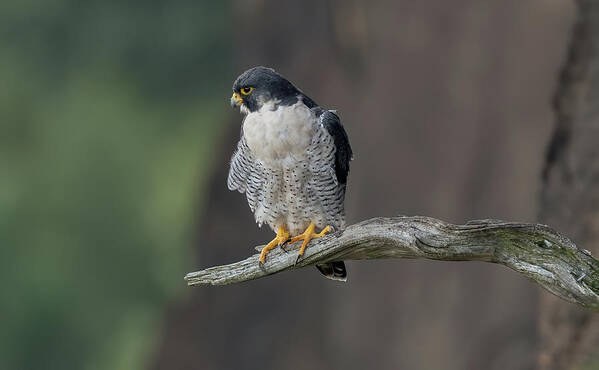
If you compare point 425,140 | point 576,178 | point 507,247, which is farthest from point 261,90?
point 425,140

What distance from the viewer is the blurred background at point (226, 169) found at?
829 cm

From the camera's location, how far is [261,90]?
204 inches

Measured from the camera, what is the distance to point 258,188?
5438 mm

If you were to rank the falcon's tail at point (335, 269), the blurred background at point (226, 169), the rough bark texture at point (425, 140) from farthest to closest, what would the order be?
the blurred background at point (226, 169) < the rough bark texture at point (425, 140) < the falcon's tail at point (335, 269)

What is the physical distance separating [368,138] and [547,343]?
2927 mm

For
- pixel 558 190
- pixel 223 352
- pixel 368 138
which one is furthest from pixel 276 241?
pixel 223 352

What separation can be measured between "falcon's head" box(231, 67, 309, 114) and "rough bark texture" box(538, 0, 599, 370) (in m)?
2.58

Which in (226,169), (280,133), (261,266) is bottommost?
(261,266)

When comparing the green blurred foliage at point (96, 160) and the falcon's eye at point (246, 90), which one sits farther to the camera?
the green blurred foliage at point (96, 160)

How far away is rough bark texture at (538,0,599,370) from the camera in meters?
7.04

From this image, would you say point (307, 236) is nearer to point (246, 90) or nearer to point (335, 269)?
point (335, 269)

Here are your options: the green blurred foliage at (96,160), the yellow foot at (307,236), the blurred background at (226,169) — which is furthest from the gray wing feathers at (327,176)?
the green blurred foliage at (96,160)

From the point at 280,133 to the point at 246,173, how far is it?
41 cm

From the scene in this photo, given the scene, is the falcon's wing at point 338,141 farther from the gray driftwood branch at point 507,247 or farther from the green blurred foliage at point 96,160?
the green blurred foliage at point 96,160
